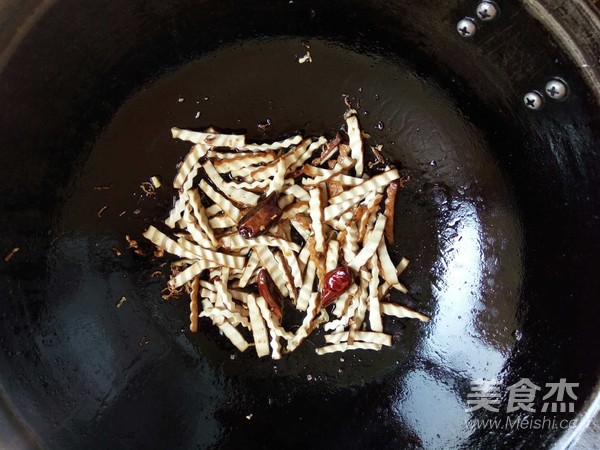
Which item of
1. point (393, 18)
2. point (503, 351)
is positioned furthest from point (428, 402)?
point (393, 18)

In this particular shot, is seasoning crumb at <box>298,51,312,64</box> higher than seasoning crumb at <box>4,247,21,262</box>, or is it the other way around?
seasoning crumb at <box>4,247,21,262</box>

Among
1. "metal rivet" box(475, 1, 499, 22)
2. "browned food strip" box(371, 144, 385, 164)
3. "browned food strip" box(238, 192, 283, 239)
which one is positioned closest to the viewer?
"metal rivet" box(475, 1, 499, 22)

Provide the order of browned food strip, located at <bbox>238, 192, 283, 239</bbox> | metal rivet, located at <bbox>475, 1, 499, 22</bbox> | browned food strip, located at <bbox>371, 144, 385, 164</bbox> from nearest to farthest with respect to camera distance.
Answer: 1. metal rivet, located at <bbox>475, 1, 499, 22</bbox>
2. browned food strip, located at <bbox>238, 192, 283, 239</bbox>
3. browned food strip, located at <bbox>371, 144, 385, 164</bbox>

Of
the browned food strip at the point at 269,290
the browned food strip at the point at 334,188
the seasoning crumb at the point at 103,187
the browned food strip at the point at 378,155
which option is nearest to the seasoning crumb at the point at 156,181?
the seasoning crumb at the point at 103,187

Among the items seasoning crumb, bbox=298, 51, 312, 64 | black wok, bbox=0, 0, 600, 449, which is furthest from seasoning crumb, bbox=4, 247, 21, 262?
seasoning crumb, bbox=298, 51, 312, 64

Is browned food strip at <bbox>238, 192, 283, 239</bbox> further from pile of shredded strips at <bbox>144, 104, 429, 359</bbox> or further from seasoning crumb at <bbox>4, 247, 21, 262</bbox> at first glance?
seasoning crumb at <bbox>4, 247, 21, 262</bbox>

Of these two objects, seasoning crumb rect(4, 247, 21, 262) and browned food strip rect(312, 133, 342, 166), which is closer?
seasoning crumb rect(4, 247, 21, 262)

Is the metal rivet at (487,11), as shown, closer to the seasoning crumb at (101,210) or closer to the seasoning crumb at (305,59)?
the seasoning crumb at (305,59)
